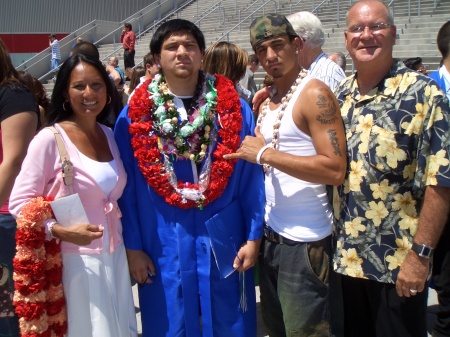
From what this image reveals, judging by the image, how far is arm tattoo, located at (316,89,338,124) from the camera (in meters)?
2.48

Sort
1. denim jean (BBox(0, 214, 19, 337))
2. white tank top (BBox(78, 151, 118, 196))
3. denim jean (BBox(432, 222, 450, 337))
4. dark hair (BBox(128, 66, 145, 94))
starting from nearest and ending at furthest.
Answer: white tank top (BBox(78, 151, 118, 196)), denim jean (BBox(0, 214, 19, 337)), denim jean (BBox(432, 222, 450, 337)), dark hair (BBox(128, 66, 145, 94))

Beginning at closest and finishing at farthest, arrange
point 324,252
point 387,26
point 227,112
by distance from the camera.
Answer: point 387,26, point 324,252, point 227,112

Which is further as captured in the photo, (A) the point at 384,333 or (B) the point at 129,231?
(B) the point at 129,231

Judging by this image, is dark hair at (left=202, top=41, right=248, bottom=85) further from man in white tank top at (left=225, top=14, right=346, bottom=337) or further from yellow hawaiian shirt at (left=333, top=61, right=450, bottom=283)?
yellow hawaiian shirt at (left=333, top=61, right=450, bottom=283)

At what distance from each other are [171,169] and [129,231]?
1.38 ft

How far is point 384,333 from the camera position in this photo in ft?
8.41

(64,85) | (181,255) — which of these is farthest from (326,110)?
(64,85)

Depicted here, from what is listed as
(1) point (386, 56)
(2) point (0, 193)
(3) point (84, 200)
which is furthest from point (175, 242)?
(1) point (386, 56)

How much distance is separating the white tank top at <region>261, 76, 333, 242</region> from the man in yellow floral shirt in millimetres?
96

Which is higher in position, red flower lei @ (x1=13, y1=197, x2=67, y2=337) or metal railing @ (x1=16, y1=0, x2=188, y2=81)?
metal railing @ (x1=16, y1=0, x2=188, y2=81)

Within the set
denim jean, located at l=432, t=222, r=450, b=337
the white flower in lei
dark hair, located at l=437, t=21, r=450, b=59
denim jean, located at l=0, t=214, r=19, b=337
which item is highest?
dark hair, located at l=437, t=21, r=450, b=59

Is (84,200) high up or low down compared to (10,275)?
up

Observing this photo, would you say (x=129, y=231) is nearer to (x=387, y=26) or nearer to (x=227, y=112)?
(x=227, y=112)

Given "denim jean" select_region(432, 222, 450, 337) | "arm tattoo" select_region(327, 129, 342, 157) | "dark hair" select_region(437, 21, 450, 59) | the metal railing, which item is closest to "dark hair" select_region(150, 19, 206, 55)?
"arm tattoo" select_region(327, 129, 342, 157)
